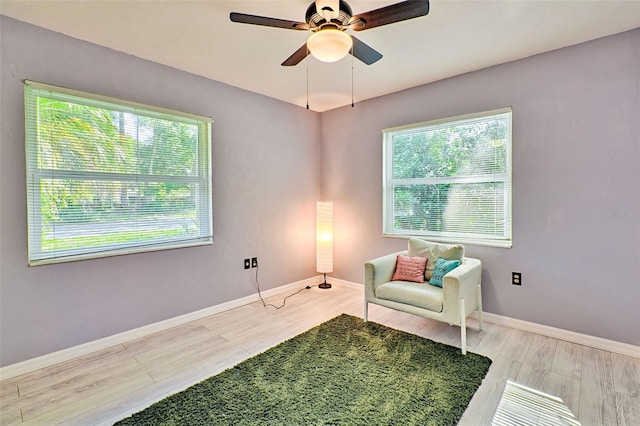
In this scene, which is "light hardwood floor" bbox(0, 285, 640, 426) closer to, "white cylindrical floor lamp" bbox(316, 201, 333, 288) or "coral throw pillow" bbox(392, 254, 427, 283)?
"coral throw pillow" bbox(392, 254, 427, 283)

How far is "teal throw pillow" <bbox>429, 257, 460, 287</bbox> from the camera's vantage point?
8.75 feet

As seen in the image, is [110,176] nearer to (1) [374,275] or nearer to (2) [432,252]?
(1) [374,275]

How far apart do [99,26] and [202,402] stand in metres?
2.66

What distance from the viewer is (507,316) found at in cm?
287

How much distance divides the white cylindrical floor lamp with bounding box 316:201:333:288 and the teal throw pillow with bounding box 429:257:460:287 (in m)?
1.59

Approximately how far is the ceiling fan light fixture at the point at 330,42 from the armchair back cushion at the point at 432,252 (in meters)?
2.02

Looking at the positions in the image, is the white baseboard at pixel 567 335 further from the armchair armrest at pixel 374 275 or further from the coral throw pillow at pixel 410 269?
the armchair armrest at pixel 374 275

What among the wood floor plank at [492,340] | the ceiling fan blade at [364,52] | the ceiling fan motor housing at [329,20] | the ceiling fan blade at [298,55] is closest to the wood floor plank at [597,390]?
the wood floor plank at [492,340]

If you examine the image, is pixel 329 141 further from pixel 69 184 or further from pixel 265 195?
pixel 69 184

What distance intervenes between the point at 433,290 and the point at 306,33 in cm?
→ 229

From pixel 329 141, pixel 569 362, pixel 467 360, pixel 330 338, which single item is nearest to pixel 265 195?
pixel 329 141

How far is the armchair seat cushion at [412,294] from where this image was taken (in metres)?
2.48

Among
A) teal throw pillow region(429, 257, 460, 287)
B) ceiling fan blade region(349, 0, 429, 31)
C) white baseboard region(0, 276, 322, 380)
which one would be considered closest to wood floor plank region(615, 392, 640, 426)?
teal throw pillow region(429, 257, 460, 287)

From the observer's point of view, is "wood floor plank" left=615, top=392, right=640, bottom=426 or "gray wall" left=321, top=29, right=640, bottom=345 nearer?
"wood floor plank" left=615, top=392, right=640, bottom=426
